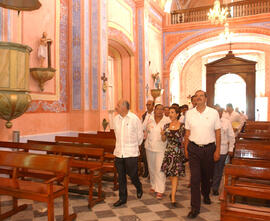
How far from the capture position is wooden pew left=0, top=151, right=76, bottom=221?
3.22 m

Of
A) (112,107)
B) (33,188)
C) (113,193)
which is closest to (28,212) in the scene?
(33,188)

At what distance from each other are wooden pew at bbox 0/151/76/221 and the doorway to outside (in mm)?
18046

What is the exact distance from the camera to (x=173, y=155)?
4375 millimetres

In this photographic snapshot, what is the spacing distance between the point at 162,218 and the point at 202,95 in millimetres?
1797

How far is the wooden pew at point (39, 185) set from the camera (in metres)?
3.22

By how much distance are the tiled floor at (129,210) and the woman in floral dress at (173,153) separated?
12.2 inches

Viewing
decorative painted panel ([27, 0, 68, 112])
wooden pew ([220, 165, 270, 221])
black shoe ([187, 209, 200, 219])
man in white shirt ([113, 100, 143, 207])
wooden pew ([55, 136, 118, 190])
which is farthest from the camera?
decorative painted panel ([27, 0, 68, 112])

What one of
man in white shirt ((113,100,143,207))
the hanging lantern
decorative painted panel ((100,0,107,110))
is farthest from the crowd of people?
decorative painted panel ((100,0,107,110))

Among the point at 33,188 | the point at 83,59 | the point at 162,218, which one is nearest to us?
the point at 33,188

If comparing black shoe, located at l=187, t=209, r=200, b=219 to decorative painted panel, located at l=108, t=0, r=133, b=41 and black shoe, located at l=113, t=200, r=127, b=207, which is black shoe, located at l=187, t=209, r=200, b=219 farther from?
decorative painted panel, located at l=108, t=0, r=133, b=41

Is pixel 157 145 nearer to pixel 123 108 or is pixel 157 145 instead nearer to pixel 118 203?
pixel 123 108

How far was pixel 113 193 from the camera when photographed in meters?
4.96

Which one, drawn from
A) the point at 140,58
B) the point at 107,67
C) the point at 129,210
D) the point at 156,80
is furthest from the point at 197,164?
the point at 156,80

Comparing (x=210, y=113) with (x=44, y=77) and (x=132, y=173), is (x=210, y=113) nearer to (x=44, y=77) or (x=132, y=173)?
(x=132, y=173)
